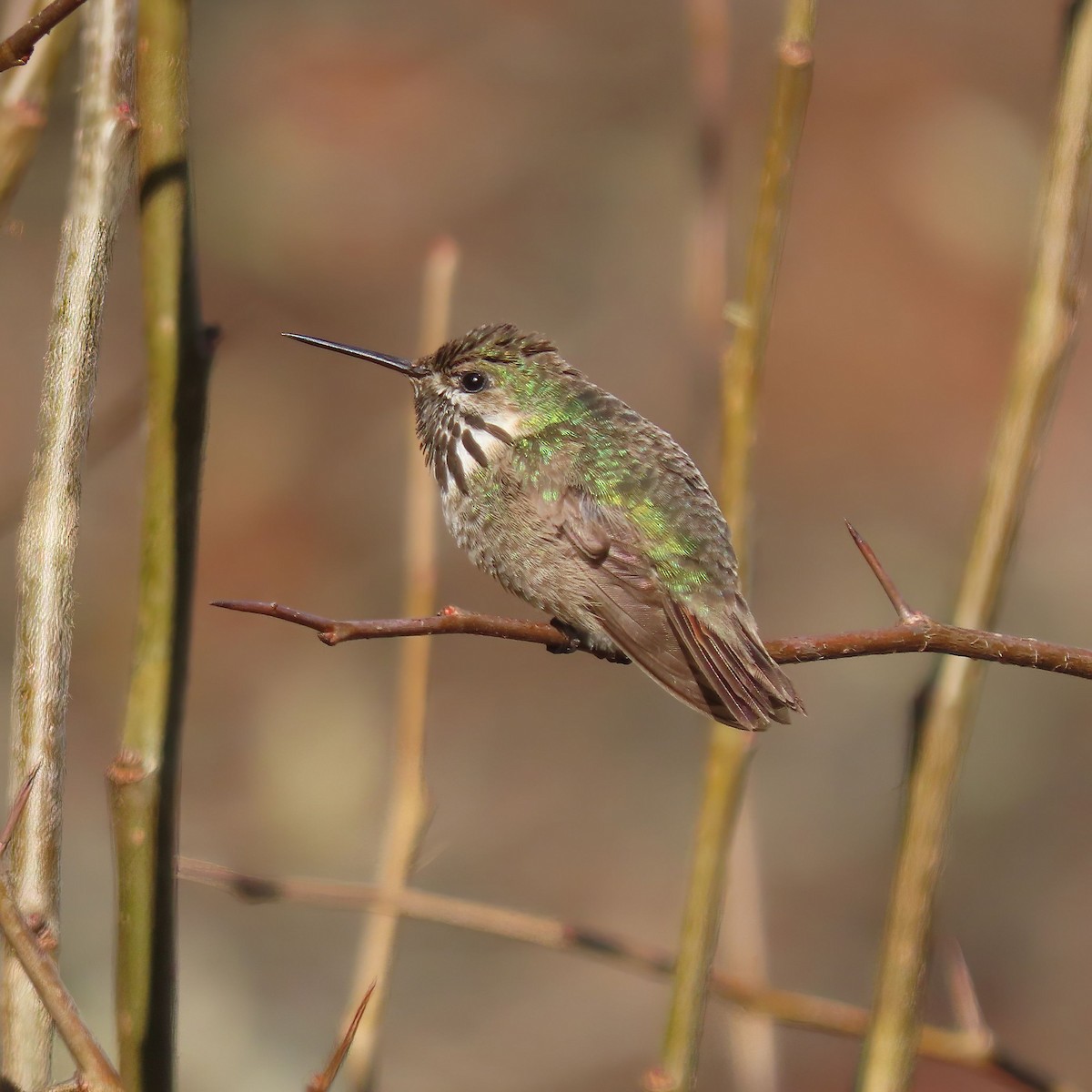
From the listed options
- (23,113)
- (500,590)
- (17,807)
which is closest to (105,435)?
(23,113)

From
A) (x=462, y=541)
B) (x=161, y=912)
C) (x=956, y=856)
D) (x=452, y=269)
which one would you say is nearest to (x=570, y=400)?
(x=462, y=541)

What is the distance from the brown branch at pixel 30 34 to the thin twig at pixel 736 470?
3.11 feet

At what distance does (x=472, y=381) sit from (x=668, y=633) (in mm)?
887

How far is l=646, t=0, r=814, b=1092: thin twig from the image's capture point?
5.95ft

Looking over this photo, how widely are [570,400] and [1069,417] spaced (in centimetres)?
635

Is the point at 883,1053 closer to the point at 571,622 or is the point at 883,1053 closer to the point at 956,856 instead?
the point at 571,622

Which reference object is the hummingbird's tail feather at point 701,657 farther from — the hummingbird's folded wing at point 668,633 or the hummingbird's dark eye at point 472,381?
the hummingbird's dark eye at point 472,381

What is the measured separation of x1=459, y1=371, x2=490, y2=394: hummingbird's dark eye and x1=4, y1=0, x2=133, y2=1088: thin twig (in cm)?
183

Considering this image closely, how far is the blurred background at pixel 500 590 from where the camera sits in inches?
264

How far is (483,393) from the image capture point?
3398mm

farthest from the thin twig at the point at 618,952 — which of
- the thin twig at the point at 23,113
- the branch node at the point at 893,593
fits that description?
the thin twig at the point at 23,113

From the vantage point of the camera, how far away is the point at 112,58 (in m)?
1.71

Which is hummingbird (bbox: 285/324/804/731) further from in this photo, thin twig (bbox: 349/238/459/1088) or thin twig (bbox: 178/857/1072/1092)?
thin twig (bbox: 178/857/1072/1092)

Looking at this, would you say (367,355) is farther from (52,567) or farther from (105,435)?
(52,567)
